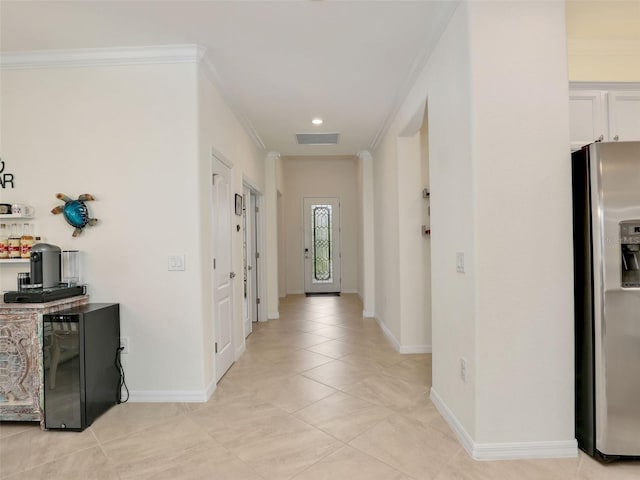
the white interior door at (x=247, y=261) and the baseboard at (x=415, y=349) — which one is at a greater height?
the white interior door at (x=247, y=261)

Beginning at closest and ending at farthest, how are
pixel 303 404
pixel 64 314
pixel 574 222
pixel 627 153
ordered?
pixel 627 153, pixel 574 222, pixel 64 314, pixel 303 404

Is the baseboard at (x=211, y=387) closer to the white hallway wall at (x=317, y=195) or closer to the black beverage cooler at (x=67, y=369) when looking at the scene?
the black beverage cooler at (x=67, y=369)

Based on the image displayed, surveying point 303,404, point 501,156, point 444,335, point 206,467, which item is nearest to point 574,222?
point 501,156

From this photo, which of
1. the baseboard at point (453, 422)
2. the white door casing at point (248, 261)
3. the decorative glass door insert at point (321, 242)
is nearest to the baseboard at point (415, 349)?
the baseboard at point (453, 422)

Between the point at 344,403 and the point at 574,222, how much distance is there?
202 centimetres

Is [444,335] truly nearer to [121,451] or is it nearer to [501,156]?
[501,156]

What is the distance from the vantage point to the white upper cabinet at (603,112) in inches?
102

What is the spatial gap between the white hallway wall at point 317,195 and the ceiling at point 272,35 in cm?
496

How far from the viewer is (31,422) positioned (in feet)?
8.40

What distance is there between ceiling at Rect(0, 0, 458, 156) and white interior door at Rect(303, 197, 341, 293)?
503cm

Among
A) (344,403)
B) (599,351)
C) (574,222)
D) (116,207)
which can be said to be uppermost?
(116,207)

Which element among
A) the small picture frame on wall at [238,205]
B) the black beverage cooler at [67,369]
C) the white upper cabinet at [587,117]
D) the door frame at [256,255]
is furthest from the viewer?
the door frame at [256,255]

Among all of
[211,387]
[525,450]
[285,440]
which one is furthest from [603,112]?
[211,387]

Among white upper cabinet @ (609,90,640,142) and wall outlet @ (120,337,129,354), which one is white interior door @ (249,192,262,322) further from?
white upper cabinet @ (609,90,640,142)
